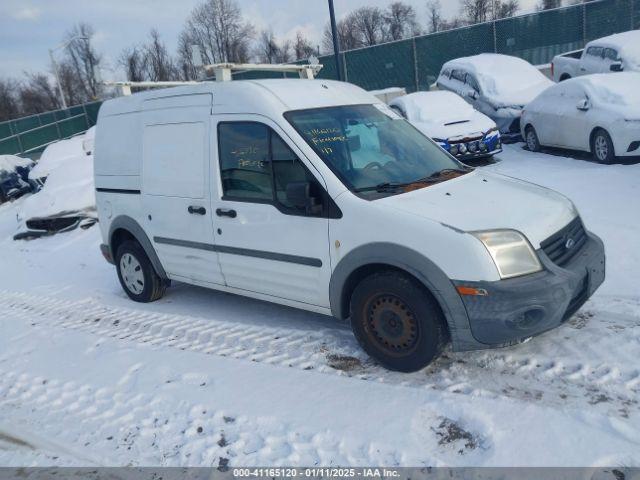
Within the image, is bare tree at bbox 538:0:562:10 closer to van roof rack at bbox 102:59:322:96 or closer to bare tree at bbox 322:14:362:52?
bare tree at bbox 322:14:362:52

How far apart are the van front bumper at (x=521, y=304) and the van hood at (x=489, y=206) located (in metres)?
0.25

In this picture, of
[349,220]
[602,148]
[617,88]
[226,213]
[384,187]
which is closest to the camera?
[349,220]

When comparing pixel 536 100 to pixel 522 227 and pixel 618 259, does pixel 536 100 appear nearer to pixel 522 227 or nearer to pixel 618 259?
pixel 618 259

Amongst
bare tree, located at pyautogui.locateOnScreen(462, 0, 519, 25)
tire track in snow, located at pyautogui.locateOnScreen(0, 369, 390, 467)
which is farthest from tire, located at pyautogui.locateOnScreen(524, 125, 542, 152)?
bare tree, located at pyautogui.locateOnScreen(462, 0, 519, 25)

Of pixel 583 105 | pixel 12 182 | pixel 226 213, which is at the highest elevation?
pixel 226 213

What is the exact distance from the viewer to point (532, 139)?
11289mm

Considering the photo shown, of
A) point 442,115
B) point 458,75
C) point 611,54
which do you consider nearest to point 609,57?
point 611,54

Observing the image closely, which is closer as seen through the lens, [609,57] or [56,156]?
[609,57]

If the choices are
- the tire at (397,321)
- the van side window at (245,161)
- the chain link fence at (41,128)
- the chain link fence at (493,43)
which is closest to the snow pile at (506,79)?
the chain link fence at (493,43)

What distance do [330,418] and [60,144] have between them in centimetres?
1494

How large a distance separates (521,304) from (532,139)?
878 centimetres

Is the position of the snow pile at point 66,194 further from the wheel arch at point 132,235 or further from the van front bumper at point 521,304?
the van front bumper at point 521,304

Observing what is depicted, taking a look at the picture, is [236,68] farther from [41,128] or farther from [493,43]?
[41,128]

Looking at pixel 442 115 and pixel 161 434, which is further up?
pixel 442 115
